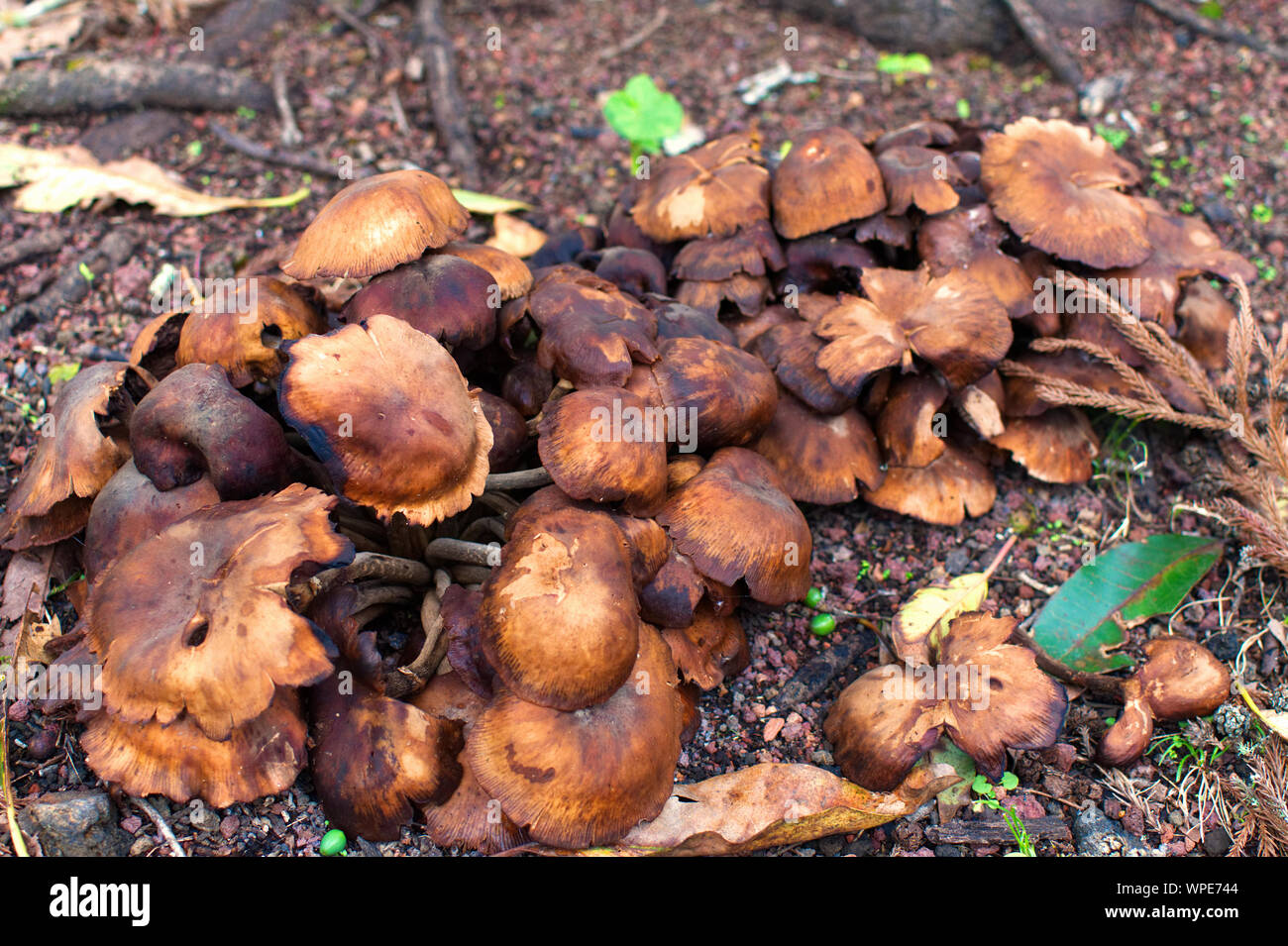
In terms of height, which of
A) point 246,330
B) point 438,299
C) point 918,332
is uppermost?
point 438,299

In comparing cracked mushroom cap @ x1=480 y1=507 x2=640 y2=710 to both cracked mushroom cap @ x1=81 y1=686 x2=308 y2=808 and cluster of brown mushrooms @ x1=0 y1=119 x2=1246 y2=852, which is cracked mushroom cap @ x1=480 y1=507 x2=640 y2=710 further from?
cracked mushroom cap @ x1=81 y1=686 x2=308 y2=808

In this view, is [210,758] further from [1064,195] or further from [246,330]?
[1064,195]

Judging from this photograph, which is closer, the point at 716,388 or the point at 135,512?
the point at 135,512

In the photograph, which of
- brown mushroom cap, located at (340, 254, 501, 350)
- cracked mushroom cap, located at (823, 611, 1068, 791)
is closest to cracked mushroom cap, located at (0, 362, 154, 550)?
brown mushroom cap, located at (340, 254, 501, 350)

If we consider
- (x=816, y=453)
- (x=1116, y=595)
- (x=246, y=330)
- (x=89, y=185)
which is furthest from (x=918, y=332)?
(x=89, y=185)

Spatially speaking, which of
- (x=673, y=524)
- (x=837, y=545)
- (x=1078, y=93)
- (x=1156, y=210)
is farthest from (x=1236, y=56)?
(x=673, y=524)

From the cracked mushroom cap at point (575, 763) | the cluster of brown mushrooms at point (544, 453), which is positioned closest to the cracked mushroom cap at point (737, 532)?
the cluster of brown mushrooms at point (544, 453)

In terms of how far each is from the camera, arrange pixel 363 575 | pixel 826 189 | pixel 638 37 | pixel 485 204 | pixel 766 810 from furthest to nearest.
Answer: pixel 638 37 < pixel 485 204 < pixel 826 189 < pixel 363 575 < pixel 766 810
